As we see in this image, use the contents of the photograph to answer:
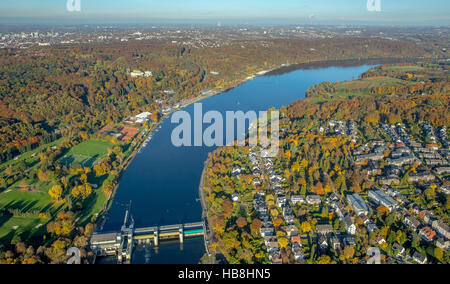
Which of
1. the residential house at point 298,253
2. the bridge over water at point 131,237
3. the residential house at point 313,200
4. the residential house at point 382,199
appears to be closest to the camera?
the residential house at point 298,253

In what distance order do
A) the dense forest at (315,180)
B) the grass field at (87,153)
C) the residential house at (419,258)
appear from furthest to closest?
the grass field at (87,153)
the dense forest at (315,180)
the residential house at (419,258)

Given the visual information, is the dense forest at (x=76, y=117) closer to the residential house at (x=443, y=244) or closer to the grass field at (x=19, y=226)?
the grass field at (x=19, y=226)

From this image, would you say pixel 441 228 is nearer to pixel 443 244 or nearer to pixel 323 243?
pixel 443 244

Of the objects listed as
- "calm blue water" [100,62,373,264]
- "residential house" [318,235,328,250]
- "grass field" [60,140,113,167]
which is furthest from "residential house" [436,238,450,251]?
"grass field" [60,140,113,167]

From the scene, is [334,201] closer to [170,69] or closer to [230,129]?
[230,129]

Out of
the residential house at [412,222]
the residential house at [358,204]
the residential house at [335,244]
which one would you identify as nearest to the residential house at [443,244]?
the residential house at [412,222]

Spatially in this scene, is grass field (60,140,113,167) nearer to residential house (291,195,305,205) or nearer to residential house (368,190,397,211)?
residential house (291,195,305,205)

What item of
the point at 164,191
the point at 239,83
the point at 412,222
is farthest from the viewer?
the point at 239,83

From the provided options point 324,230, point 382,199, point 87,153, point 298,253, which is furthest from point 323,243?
point 87,153

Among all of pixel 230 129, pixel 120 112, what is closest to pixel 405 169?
pixel 230 129
